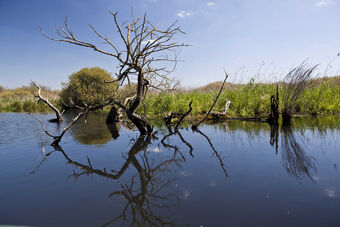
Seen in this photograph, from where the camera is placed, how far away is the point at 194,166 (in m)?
3.00

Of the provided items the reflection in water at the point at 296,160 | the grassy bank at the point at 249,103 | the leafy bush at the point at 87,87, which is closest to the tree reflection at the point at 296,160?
the reflection in water at the point at 296,160

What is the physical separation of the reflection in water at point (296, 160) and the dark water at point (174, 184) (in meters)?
0.01

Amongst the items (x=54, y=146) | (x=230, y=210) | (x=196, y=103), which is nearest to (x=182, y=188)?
(x=230, y=210)

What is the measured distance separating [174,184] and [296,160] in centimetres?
196

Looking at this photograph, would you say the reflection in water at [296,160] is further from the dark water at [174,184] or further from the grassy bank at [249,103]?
the grassy bank at [249,103]

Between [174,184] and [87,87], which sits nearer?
[174,184]

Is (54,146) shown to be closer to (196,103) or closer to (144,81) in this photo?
(144,81)

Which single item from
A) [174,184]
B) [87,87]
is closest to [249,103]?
[174,184]

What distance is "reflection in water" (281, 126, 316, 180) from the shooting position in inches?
107

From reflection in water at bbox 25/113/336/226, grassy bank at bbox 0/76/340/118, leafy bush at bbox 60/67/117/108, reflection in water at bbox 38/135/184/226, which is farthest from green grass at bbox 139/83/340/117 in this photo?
leafy bush at bbox 60/67/117/108

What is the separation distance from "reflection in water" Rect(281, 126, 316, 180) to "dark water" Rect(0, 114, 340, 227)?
0.01 metres

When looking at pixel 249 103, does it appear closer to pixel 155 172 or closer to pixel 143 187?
pixel 155 172

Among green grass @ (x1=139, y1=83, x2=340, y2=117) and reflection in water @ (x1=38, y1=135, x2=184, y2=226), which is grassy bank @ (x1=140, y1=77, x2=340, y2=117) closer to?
green grass @ (x1=139, y1=83, x2=340, y2=117)

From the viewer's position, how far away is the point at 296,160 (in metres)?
3.18
